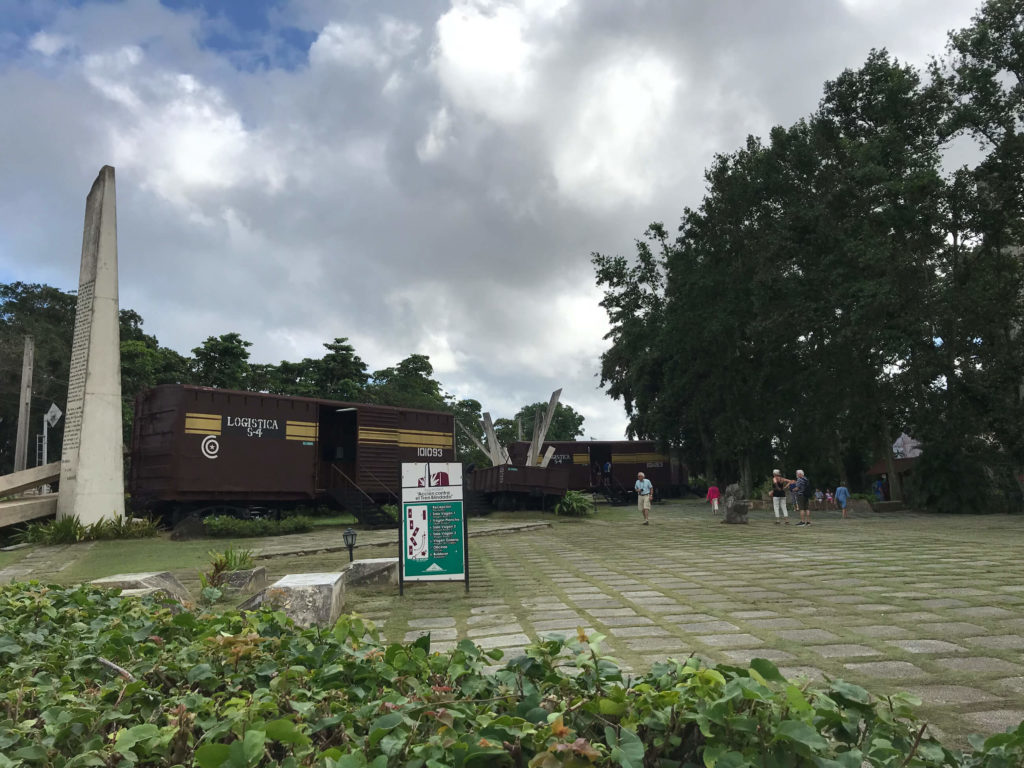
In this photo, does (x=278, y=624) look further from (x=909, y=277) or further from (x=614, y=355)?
(x=614, y=355)

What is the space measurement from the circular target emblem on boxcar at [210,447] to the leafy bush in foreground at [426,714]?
13476 millimetres

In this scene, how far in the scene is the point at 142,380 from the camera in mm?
31000

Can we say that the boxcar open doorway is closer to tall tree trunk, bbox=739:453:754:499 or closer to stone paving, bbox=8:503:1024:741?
stone paving, bbox=8:503:1024:741

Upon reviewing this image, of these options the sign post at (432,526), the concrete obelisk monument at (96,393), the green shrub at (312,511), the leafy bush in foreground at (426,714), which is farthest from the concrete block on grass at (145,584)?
the green shrub at (312,511)

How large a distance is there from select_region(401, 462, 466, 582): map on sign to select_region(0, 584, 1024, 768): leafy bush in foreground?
13.1ft

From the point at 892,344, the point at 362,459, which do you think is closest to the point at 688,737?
the point at 362,459

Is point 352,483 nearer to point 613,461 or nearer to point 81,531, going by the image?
point 81,531

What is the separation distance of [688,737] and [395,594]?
210 inches

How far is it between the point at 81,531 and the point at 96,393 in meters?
2.83

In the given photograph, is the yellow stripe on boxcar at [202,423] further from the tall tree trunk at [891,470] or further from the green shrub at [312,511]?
the tall tree trunk at [891,470]

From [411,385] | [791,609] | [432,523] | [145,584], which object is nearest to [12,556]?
[145,584]

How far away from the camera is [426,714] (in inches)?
68.6

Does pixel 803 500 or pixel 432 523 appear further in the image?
pixel 803 500

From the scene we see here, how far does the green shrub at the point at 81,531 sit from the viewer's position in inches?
514
